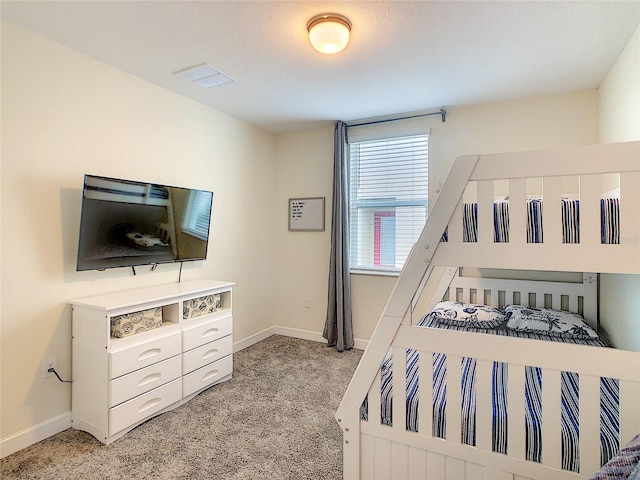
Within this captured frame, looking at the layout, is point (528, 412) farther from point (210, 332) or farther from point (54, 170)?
point (54, 170)

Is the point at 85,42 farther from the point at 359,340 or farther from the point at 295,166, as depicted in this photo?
the point at 359,340

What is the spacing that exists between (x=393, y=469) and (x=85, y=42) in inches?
112

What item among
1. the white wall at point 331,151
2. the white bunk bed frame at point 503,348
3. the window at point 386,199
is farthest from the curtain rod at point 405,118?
the white bunk bed frame at point 503,348

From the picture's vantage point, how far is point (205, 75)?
2.48 meters

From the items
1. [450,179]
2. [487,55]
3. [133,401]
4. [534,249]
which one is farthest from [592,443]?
[133,401]

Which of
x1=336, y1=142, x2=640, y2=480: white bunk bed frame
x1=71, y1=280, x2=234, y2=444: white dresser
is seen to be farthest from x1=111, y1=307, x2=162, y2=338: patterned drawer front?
x1=336, y1=142, x2=640, y2=480: white bunk bed frame

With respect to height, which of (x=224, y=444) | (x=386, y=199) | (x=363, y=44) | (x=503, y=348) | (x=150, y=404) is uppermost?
(x=363, y=44)

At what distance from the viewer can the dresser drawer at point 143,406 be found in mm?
1961

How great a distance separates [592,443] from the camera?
116cm

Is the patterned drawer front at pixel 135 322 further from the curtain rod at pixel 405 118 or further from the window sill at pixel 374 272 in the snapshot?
the curtain rod at pixel 405 118

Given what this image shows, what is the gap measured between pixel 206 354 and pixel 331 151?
238 cm

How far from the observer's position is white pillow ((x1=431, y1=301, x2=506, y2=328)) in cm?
258

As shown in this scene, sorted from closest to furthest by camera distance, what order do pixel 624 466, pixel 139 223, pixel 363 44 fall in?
pixel 624 466
pixel 363 44
pixel 139 223

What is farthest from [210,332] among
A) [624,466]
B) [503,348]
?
[624,466]
